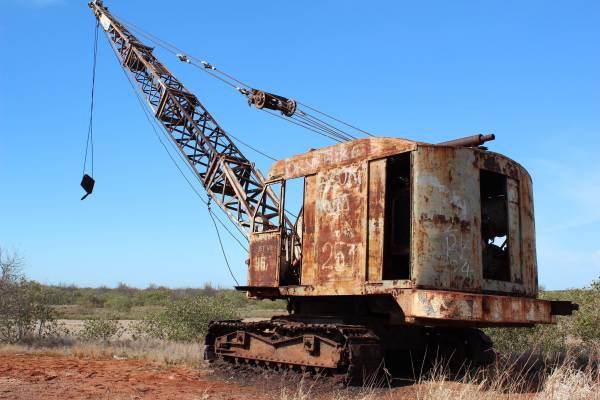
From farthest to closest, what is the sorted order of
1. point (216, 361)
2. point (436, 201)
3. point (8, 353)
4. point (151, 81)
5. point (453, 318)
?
1. point (151, 81)
2. point (8, 353)
3. point (216, 361)
4. point (436, 201)
5. point (453, 318)

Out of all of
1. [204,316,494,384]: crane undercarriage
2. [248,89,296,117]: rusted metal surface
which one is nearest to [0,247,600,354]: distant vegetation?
[204,316,494,384]: crane undercarriage

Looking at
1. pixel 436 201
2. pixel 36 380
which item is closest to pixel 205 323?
pixel 36 380

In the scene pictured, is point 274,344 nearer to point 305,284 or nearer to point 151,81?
point 305,284

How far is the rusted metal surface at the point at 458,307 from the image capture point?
7547 millimetres

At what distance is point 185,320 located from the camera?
17.4 metres

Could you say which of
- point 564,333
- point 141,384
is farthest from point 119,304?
point 141,384

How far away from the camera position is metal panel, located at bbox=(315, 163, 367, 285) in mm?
8789

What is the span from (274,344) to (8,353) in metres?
7.49

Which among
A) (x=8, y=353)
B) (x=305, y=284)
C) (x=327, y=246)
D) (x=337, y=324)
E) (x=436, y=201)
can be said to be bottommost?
(x=8, y=353)

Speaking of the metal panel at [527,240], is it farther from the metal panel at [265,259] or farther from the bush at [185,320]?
the bush at [185,320]

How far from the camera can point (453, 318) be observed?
750cm

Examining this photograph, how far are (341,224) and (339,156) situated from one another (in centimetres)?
117

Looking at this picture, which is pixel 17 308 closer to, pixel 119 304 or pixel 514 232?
pixel 514 232

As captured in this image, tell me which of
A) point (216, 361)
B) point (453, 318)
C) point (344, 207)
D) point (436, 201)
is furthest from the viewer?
point (216, 361)
